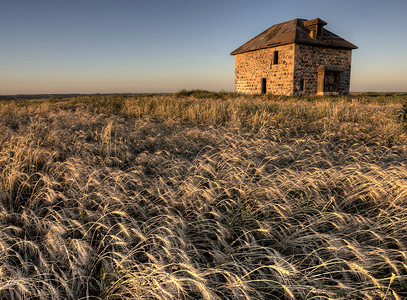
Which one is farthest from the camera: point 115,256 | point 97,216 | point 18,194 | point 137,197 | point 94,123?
point 94,123

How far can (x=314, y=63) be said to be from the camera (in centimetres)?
1975

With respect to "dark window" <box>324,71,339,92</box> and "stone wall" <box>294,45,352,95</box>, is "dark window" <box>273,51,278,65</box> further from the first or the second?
→ "dark window" <box>324,71,339,92</box>

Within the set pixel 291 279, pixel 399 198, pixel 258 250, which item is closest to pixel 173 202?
pixel 258 250

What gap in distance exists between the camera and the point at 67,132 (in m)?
5.17

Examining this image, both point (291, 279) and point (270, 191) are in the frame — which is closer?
point (291, 279)

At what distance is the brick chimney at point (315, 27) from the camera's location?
19.6m

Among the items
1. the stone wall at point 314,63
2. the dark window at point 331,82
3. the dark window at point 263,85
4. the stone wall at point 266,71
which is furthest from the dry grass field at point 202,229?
the dark window at point 263,85

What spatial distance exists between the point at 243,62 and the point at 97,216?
2343 centimetres

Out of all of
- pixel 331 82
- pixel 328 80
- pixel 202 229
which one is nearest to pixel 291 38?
pixel 328 80

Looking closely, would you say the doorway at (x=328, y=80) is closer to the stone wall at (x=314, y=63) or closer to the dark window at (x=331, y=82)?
the dark window at (x=331, y=82)

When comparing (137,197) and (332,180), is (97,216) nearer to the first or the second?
(137,197)

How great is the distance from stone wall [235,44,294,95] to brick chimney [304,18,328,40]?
278 cm

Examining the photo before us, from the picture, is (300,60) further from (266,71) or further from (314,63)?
(266,71)

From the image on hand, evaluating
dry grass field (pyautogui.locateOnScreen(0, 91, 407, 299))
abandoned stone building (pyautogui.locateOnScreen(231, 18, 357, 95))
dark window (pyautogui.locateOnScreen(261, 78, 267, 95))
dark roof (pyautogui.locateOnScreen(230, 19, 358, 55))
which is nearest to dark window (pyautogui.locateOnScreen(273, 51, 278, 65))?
abandoned stone building (pyautogui.locateOnScreen(231, 18, 357, 95))
